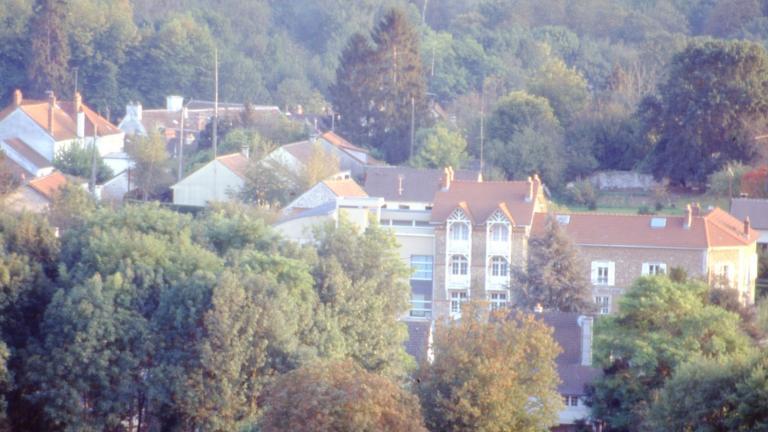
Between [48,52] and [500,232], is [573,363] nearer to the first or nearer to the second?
[500,232]

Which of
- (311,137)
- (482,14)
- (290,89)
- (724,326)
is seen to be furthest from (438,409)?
(482,14)

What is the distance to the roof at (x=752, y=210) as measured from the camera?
33438 mm

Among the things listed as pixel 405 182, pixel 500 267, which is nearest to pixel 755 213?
pixel 500 267

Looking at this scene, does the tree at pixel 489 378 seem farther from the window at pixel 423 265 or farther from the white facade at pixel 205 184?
the white facade at pixel 205 184

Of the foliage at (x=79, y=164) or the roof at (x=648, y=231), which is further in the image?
the foliage at (x=79, y=164)

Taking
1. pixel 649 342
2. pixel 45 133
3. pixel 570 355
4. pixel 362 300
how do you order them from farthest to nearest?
pixel 45 133 → pixel 570 355 → pixel 362 300 → pixel 649 342

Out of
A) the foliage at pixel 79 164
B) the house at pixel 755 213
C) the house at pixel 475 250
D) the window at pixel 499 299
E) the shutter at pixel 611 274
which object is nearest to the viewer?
the window at pixel 499 299

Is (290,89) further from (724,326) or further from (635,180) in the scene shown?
(724,326)

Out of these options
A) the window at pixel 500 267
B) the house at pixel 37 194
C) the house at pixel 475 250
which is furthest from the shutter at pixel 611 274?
the house at pixel 37 194

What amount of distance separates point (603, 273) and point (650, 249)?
1.14 meters

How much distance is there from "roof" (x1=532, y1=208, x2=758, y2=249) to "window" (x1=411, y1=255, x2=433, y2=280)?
239 centimetres

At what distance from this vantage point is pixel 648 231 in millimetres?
29953

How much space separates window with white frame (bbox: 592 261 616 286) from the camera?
1181 inches

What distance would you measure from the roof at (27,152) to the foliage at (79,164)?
1.25 ft
